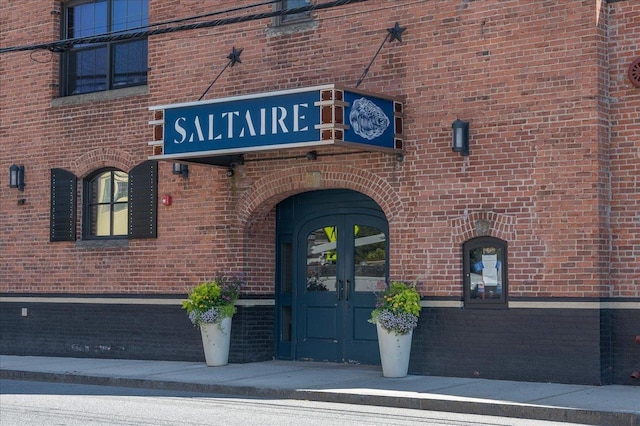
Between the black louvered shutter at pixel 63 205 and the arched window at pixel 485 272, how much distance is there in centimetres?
804

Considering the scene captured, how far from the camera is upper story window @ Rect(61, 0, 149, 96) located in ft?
64.1

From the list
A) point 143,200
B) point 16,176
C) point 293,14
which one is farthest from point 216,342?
point 16,176

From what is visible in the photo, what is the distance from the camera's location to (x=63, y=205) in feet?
65.8

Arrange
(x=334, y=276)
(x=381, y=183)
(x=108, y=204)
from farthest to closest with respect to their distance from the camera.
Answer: (x=108, y=204) < (x=334, y=276) < (x=381, y=183)

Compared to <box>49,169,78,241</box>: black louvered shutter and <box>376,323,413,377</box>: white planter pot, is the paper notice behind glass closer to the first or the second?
<box>376,323,413,377</box>: white planter pot

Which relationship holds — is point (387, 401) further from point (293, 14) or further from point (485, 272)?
point (293, 14)

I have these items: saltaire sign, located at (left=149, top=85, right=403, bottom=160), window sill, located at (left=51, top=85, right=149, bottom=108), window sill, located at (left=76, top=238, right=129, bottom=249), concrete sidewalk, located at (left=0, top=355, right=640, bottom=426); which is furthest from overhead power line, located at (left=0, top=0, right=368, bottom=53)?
concrete sidewalk, located at (left=0, top=355, right=640, bottom=426)

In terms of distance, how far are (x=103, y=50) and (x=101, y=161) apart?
2160 millimetres

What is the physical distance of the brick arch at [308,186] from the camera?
1606 cm

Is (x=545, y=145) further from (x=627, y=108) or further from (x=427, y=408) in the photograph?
(x=427, y=408)

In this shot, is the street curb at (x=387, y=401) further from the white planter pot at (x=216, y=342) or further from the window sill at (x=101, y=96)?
the window sill at (x=101, y=96)

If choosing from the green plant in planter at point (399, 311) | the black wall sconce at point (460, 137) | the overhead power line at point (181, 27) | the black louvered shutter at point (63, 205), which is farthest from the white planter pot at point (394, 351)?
the black louvered shutter at point (63, 205)

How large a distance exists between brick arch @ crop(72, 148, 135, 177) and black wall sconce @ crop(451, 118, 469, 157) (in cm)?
651

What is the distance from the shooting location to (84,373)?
16.8 m
